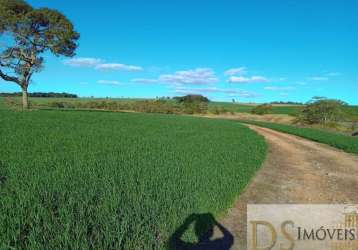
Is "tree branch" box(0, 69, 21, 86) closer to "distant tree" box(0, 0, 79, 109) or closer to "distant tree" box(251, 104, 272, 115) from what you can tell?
"distant tree" box(0, 0, 79, 109)

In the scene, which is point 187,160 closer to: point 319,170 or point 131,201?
point 131,201

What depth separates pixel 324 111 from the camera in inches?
2534

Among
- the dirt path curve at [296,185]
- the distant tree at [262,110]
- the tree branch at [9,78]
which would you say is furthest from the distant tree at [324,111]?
the tree branch at [9,78]

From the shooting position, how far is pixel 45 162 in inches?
343

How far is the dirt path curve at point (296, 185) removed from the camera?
775 cm

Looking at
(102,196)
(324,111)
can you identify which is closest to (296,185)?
(102,196)

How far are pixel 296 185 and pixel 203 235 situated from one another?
625cm

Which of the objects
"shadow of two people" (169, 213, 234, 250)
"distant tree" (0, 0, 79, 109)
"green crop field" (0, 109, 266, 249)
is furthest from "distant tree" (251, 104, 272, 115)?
"shadow of two people" (169, 213, 234, 250)

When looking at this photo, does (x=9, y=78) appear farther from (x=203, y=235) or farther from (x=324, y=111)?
(x=324, y=111)

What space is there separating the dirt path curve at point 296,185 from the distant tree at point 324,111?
52.1 metres

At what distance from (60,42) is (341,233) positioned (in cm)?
4238

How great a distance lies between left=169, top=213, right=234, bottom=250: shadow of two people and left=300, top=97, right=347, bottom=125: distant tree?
64.8 m

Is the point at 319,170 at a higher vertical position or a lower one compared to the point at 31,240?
lower

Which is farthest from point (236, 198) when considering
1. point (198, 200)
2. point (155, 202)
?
point (155, 202)
